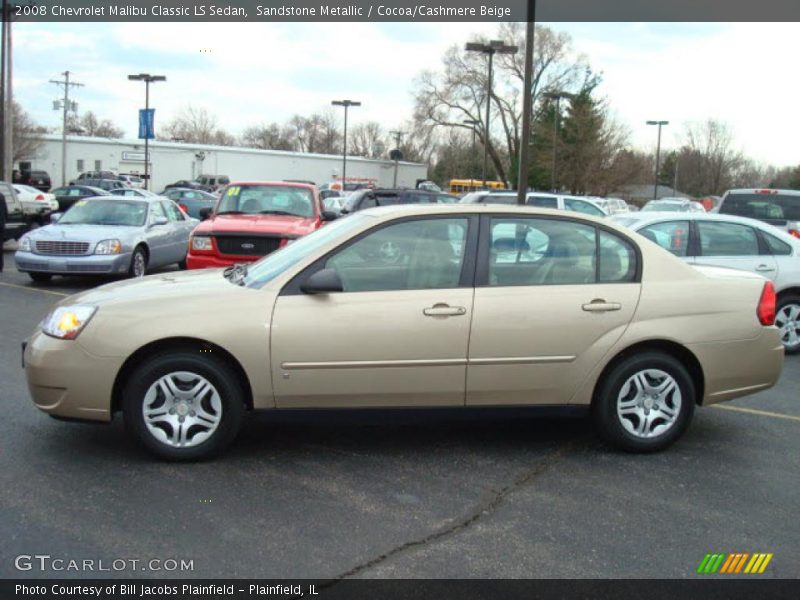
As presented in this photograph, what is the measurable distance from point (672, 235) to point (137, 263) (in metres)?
8.32

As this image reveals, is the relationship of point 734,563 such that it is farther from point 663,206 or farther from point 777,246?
point 663,206

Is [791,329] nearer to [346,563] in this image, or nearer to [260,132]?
[346,563]

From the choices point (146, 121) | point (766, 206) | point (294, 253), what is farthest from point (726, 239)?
point (146, 121)

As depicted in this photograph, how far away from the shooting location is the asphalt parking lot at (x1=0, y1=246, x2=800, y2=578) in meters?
3.56

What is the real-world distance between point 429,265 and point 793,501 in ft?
8.05

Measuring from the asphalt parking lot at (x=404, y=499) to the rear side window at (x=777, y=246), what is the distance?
12.4 ft

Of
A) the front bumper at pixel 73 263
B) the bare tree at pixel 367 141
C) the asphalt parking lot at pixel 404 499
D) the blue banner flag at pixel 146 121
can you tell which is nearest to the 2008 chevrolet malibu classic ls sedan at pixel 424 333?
the asphalt parking lot at pixel 404 499

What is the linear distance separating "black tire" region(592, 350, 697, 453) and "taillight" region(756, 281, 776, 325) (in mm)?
651

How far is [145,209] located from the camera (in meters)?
13.5

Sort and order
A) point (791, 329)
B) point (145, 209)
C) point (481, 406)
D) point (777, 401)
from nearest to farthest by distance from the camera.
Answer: point (481, 406), point (777, 401), point (791, 329), point (145, 209)

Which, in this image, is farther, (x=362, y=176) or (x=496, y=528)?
(x=362, y=176)

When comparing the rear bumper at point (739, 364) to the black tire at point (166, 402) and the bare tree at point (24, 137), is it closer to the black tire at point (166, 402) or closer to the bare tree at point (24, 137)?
the black tire at point (166, 402)

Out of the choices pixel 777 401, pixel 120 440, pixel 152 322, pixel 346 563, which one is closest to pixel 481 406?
pixel 346 563

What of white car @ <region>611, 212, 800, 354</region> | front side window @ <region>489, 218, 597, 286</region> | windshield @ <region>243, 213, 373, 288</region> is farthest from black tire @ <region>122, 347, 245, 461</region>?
white car @ <region>611, 212, 800, 354</region>
